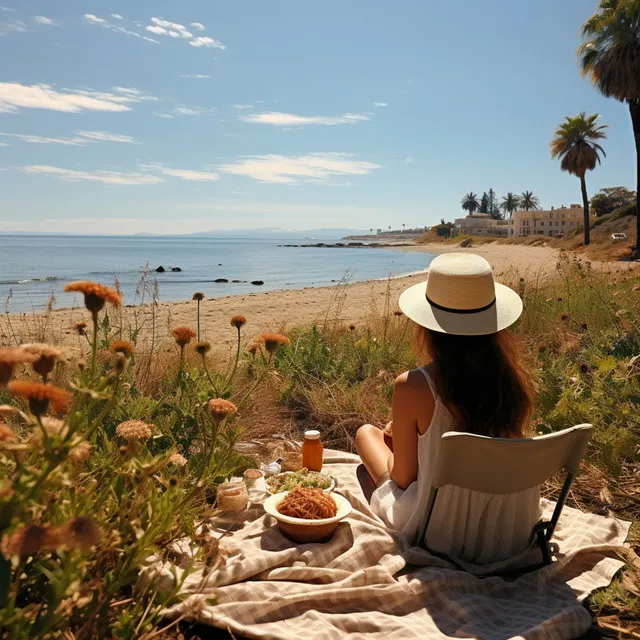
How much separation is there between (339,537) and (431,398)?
79 cm

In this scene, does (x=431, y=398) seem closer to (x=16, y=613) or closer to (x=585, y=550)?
(x=585, y=550)

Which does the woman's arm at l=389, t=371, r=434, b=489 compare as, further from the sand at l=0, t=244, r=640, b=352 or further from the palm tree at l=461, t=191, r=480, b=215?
the palm tree at l=461, t=191, r=480, b=215

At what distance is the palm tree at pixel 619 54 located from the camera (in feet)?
75.5

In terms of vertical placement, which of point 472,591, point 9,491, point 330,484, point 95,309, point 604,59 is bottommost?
point 472,591

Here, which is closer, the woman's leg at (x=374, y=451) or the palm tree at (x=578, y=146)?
the woman's leg at (x=374, y=451)

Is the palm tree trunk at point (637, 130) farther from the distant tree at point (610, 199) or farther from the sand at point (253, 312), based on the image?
the distant tree at point (610, 199)

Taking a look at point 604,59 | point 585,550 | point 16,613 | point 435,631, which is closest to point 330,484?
point 435,631

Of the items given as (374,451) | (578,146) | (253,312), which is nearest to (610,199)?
(578,146)

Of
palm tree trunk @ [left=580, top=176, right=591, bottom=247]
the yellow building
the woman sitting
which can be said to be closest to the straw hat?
the woman sitting

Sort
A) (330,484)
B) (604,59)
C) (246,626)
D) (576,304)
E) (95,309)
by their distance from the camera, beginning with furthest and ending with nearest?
1. (604,59)
2. (576,304)
3. (330,484)
4. (246,626)
5. (95,309)

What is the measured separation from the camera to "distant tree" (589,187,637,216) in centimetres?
6397

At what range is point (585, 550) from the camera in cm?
277

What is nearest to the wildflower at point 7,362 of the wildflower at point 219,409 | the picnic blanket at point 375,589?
the wildflower at point 219,409

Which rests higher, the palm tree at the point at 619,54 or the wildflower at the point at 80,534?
the palm tree at the point at 619,54
